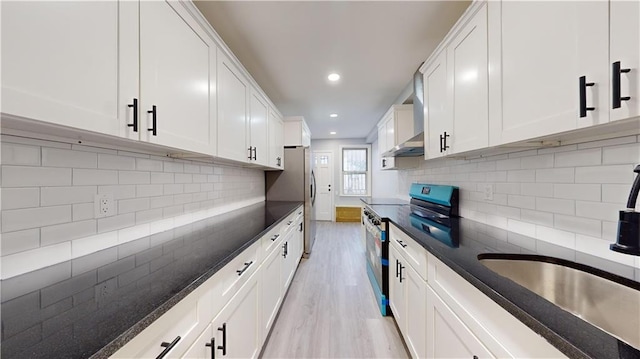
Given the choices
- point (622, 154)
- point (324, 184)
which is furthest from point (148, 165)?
point (324, 184)

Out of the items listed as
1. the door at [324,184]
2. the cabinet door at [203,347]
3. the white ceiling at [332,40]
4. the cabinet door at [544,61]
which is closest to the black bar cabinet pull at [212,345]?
the cabinet door at [203,347]

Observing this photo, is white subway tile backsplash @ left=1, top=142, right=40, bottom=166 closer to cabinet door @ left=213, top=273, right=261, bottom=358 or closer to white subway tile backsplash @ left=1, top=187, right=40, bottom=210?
white subway tile backsplash @ left=1, top=187, right=40, bottom=210

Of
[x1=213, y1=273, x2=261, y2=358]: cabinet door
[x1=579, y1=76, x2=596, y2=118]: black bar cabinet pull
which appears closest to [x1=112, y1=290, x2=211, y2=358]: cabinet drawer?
[x1=213, y1=273, x2=261, y2=358]: cabinet door

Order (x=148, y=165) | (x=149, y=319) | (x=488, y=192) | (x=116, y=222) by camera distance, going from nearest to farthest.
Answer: (x=149, y=319)
(x=116, y=222)
(x=148, y=165)
(x=488, y=192)

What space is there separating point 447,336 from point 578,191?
2.92 ft

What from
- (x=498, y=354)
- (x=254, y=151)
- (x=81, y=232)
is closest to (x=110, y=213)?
(x=81, y=232)

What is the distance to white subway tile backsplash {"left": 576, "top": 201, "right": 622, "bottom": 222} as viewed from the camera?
3.05 ft

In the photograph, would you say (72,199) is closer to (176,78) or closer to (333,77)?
(176,78)

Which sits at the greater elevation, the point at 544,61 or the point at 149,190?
the point at 544,61

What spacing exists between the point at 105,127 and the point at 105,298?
1.83 ft

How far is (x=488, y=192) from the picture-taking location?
1669mm

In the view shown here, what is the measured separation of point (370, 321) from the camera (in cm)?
205

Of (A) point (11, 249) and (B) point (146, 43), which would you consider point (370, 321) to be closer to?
(A) point (11, 249)

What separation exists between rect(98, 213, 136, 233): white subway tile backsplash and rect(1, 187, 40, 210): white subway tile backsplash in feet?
0.82
